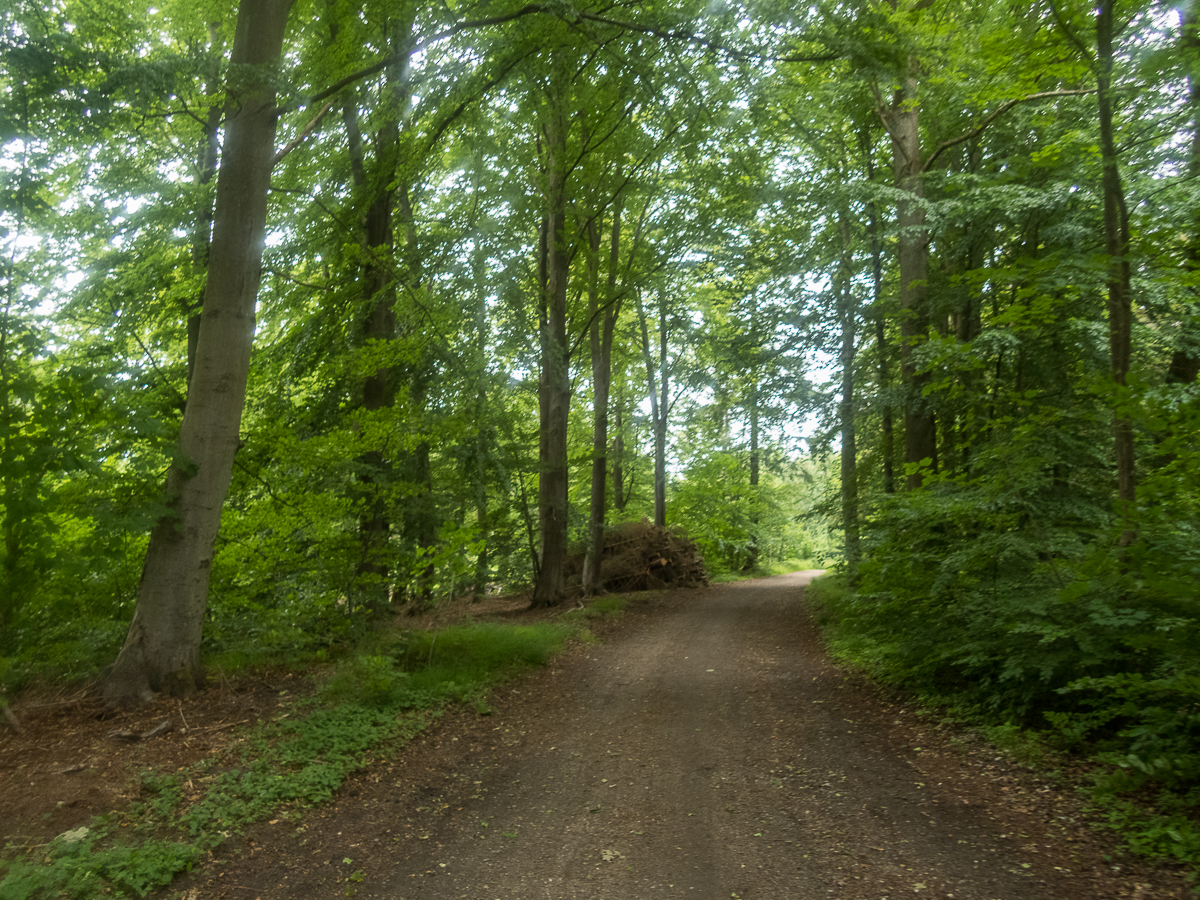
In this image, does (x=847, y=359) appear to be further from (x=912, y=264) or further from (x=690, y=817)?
(x=690, y=817)

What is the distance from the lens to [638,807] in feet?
16.3

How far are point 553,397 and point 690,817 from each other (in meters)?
10.8

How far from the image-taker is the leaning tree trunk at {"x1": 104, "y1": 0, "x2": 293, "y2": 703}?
6410 millimetres

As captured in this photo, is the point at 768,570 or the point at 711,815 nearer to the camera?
the point at 711,815

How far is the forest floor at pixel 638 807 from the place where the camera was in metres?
3.88

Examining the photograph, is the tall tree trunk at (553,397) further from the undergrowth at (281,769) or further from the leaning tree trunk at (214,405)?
the leaning tree trunk at (214,405)

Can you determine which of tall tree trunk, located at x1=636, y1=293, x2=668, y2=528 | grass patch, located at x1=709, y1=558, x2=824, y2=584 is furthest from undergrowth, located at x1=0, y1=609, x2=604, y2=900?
tall tree trunk, located at x1=636, y1=293, x2=668, y2=528

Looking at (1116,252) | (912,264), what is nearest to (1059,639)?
(1116,252)

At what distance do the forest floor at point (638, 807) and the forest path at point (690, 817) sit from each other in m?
0.02

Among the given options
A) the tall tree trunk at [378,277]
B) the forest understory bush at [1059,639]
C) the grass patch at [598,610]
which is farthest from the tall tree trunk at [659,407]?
the forest understory bush at [1059,639]

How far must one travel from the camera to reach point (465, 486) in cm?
1058

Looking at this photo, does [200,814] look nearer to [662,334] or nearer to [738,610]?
[738,610]

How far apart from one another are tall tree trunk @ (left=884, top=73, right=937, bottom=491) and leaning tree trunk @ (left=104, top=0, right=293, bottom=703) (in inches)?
321

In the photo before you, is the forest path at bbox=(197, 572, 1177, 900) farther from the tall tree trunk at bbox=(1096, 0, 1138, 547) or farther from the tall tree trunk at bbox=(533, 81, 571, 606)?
the tall tree trunk at bbox=(533, 81, 571, 606)
